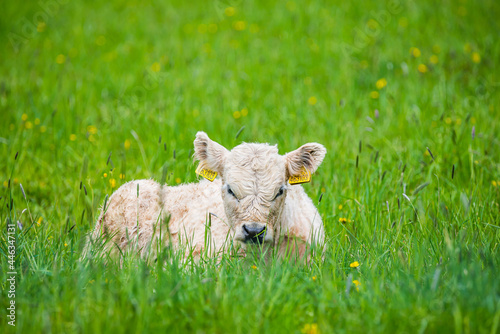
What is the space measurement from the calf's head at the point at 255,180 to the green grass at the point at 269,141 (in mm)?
318

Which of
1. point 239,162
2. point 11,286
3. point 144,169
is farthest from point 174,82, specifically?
point 11,286

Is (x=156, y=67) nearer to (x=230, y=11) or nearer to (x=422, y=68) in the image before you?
(x=230, y=11)

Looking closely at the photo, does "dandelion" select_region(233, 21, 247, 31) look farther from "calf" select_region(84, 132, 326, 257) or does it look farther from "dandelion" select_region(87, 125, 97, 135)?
"calf" select_region(84, 132, 326, 257)

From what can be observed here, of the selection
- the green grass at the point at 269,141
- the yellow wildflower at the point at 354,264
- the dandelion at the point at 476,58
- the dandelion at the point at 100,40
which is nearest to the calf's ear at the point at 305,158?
the green grass at the point at 269,141

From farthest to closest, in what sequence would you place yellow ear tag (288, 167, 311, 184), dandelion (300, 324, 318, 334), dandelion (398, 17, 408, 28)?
dandelion (398, 17, 408, 28)
yellow ear tag (288, 167, 311, 184)
dandelion (300, 324, 318, 334)

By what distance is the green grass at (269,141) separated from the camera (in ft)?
9.82

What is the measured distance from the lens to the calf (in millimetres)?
4012

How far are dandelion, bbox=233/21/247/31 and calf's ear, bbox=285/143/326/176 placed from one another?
305 inches

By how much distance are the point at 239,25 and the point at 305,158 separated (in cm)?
798

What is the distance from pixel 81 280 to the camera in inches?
119

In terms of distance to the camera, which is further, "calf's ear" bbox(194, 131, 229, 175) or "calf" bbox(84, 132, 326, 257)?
"calf's ear" bbox(194, 131, 229, 175)

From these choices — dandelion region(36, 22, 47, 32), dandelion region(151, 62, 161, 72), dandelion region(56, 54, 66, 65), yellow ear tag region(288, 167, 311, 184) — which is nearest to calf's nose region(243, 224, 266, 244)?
yellow ear tag region(288, 167, 311, 184)

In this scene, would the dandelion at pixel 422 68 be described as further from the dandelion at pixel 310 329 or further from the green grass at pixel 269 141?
the dandelion at pixel 310 329

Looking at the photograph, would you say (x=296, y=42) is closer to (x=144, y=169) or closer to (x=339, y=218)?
(x=144, y=169)
